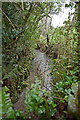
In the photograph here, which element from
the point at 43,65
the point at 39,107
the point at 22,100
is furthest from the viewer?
the point at 43,65

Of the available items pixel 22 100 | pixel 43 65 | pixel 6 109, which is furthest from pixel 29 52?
pixel 6 109

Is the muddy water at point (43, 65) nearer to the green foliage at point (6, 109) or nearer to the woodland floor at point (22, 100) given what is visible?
the woodland floor at point (22, 100)

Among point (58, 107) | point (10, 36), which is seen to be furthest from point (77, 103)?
point (10, 36)

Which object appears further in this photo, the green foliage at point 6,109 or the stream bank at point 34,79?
the stream bank at point 34,79

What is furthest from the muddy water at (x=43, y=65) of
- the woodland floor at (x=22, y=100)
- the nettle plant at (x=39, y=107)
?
the nettle plant at (x=39, y=107)

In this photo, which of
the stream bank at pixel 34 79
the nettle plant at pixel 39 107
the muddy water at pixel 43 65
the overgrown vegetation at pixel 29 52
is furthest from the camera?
the muddy water at pixel 43 65

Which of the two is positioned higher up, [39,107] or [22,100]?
[39,107]

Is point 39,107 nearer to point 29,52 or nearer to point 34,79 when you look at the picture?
point 34,79

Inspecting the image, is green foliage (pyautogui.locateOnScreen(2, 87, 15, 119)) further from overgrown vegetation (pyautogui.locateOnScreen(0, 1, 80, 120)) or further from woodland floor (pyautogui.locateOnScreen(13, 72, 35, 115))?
woodland floor (pyautogui.locateOnScreen(13, 72, 35, 115))

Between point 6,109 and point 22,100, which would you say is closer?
point 6,109

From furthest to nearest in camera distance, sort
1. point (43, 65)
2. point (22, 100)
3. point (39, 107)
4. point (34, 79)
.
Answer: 1. point (43, 65)
2. point (34, 79)
3. point (22, 100)
4. point (39, 107)

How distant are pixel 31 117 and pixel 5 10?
0.98 metres

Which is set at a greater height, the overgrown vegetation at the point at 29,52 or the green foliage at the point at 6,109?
the overgrown vegetation at the point at 29,52

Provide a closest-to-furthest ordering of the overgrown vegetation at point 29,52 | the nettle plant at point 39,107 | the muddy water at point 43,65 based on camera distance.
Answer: the nettle plant at point 39,107 → the overgrown vegetation at point 29,52 → the muddy water at point 43,65
